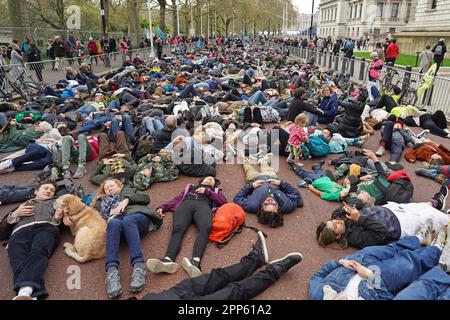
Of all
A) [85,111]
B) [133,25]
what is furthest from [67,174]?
[133,25]

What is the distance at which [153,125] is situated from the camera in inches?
334

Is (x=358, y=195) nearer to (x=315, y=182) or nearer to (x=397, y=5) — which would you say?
(x=315, y=182)

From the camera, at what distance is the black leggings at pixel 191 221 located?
165 inches

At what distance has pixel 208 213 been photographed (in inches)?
183

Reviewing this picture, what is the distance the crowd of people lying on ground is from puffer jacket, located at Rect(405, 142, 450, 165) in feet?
0.08

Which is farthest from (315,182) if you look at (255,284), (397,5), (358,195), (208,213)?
(397,5)

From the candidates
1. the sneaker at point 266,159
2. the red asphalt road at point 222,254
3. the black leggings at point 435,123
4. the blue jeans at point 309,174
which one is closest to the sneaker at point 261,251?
Answer: the red asphalt road at point 222,254

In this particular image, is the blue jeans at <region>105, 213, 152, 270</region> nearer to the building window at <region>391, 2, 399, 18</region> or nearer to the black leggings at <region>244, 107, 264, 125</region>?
the black leggings at <region>244, 107, 264, 125</region>

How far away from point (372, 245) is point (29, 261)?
13.5 ft

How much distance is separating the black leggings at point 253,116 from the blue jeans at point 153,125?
97.2 inches

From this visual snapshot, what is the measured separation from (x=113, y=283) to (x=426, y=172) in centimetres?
606

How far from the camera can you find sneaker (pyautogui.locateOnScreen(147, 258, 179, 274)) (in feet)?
12.1

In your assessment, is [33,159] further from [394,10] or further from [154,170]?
[394,10]

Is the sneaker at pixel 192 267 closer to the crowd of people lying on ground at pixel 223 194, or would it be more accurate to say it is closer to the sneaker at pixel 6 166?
the crowd of people lying on ground at pixel 223 194
